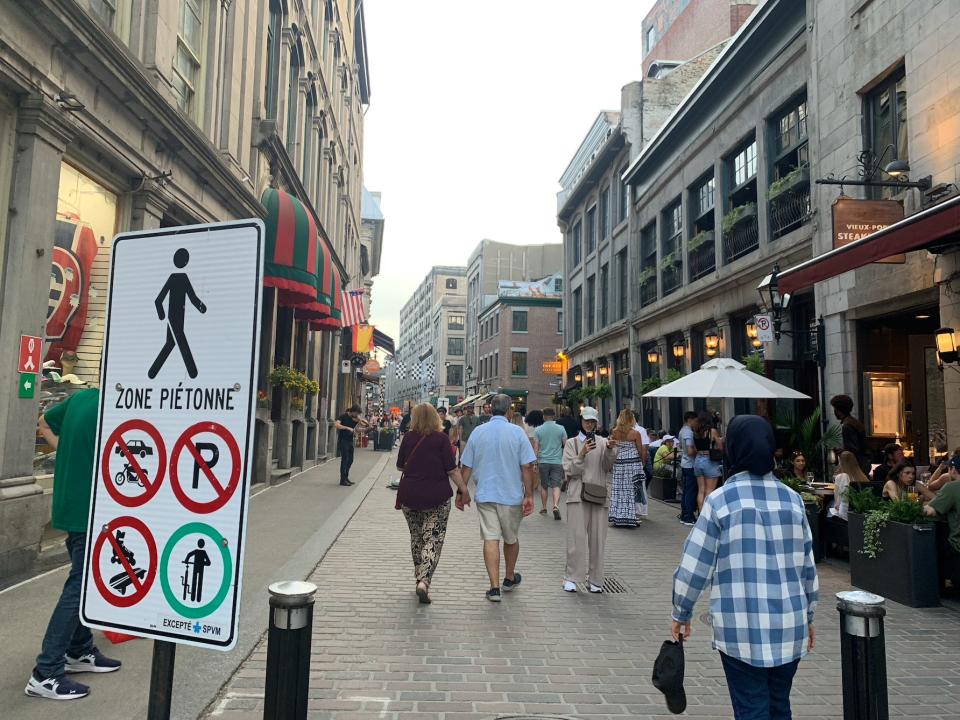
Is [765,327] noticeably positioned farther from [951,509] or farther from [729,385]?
[951,509]

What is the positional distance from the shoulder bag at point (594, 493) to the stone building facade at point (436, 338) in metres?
64.7

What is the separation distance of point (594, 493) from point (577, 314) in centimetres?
3104

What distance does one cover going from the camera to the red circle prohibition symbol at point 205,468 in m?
A: 2.27

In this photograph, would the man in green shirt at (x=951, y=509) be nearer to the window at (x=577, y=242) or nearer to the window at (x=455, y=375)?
the window at (x=577, y=242)

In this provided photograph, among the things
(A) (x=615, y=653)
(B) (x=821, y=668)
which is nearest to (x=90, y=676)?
(A) (x=615, y=653)

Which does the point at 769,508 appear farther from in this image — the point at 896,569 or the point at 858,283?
the point at 858,283

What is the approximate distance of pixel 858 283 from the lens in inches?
481

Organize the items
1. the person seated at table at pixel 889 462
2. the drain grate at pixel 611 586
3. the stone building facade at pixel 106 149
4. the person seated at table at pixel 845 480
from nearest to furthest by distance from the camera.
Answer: the stone building facade at pixel 106 149, the drain grate at pixel 611 586, the person seated at table at pixel 845 480, the person seated at table at pixel 889 462

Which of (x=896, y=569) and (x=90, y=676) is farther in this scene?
(x=896, y=569)

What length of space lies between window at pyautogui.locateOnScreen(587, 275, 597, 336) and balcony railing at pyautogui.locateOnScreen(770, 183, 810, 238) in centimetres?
1680

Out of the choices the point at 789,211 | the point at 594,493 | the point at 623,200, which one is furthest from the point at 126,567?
the point at 623,200

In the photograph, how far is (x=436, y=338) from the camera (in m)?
94.7

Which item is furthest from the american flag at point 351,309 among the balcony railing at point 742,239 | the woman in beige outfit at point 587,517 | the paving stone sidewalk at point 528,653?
the woman in beige outfit at point 587,517

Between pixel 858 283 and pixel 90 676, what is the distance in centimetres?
1270
